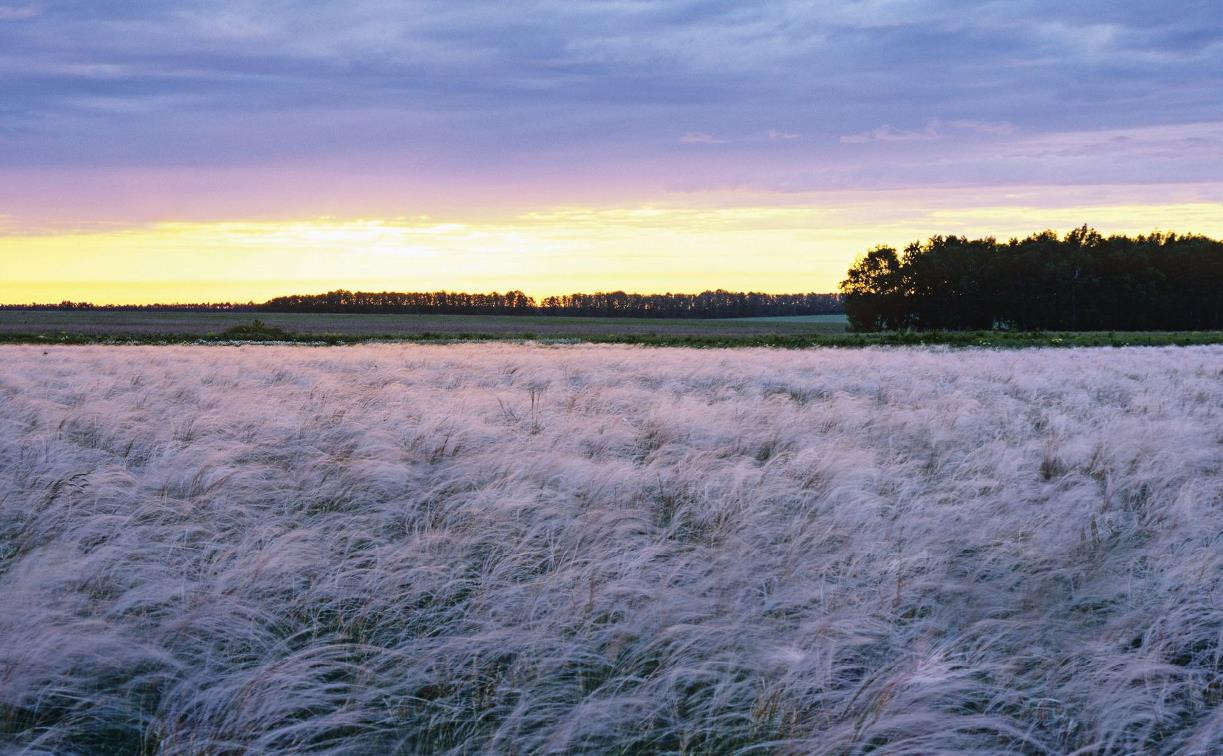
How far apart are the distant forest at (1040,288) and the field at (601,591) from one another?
74.1m

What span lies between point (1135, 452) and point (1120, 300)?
268 feet

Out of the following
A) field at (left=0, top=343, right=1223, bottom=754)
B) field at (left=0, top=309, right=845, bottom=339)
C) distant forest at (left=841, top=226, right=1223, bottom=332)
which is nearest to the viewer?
field at (left=0, top=343, right=1223, bottom=754)

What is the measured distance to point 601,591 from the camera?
3.24m

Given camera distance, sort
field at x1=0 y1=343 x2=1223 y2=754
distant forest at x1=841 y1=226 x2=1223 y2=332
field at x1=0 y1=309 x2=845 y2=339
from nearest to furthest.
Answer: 1. field at x1=0 y1=343 x2=1223 y2=754
2. field at x1=0 y1=309 x2=845 y2=339
3. distant forest at x1=841 y1=226 x2=1223 y2=332

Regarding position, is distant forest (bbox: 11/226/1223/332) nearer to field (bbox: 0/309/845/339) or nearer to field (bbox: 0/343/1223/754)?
field (bbox: 0/309/845/339)

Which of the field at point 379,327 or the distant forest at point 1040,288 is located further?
the distant forest at point 1040,288

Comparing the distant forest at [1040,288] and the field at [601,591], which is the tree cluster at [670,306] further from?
the field at [601,591]

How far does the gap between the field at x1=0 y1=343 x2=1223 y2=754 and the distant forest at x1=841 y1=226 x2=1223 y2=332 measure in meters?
74.1

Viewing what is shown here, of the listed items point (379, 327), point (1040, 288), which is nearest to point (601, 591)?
point (379, 327)

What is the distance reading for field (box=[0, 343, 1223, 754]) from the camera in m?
2.44

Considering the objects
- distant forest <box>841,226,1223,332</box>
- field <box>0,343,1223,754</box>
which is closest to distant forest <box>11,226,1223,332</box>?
distant forest <box>841,226,1223,332</box>

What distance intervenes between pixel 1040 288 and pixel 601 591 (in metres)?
82.8

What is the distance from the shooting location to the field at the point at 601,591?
244 centimetres

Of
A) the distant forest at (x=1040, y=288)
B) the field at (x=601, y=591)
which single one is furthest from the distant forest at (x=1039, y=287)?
the field at (x=601, y=591)
